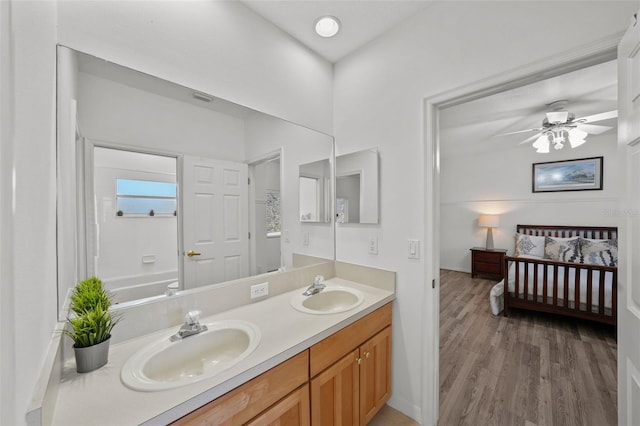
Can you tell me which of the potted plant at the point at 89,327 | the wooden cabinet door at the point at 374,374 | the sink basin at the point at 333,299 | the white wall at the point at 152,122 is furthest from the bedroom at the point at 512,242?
the white wall at the point at 152,122

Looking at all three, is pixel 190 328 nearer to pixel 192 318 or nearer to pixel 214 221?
pixel 192 318

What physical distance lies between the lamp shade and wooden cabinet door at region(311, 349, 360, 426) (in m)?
4.72

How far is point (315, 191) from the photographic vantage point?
202 centimetres

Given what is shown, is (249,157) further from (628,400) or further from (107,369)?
(628,400)

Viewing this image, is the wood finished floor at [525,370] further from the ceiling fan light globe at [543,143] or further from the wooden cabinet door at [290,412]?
the ceiling fan light globe at [543,143]

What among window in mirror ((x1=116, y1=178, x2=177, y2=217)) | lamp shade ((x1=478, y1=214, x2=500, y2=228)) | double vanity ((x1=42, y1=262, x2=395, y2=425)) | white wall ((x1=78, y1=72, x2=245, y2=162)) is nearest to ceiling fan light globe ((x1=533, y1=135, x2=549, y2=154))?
lamp shade ((x1=478, y1=214, x2=500, y2=228))

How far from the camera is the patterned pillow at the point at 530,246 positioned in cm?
412

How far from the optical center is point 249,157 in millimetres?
1577

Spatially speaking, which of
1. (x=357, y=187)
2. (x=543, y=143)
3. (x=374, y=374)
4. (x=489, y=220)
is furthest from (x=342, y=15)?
(x=489, y=220)

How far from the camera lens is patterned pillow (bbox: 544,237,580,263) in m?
3.64

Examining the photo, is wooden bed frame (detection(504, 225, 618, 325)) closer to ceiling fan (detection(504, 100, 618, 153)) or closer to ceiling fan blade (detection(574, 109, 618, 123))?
ceiling fan (detection(504, 100, 618, 153))

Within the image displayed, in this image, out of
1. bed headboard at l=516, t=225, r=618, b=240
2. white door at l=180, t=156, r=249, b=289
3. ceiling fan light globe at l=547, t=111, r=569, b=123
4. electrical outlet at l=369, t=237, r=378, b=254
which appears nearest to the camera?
white door at l=180, t=156, r=249, b=289

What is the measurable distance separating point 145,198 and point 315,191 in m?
1.14

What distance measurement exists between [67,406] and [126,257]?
0.55m
